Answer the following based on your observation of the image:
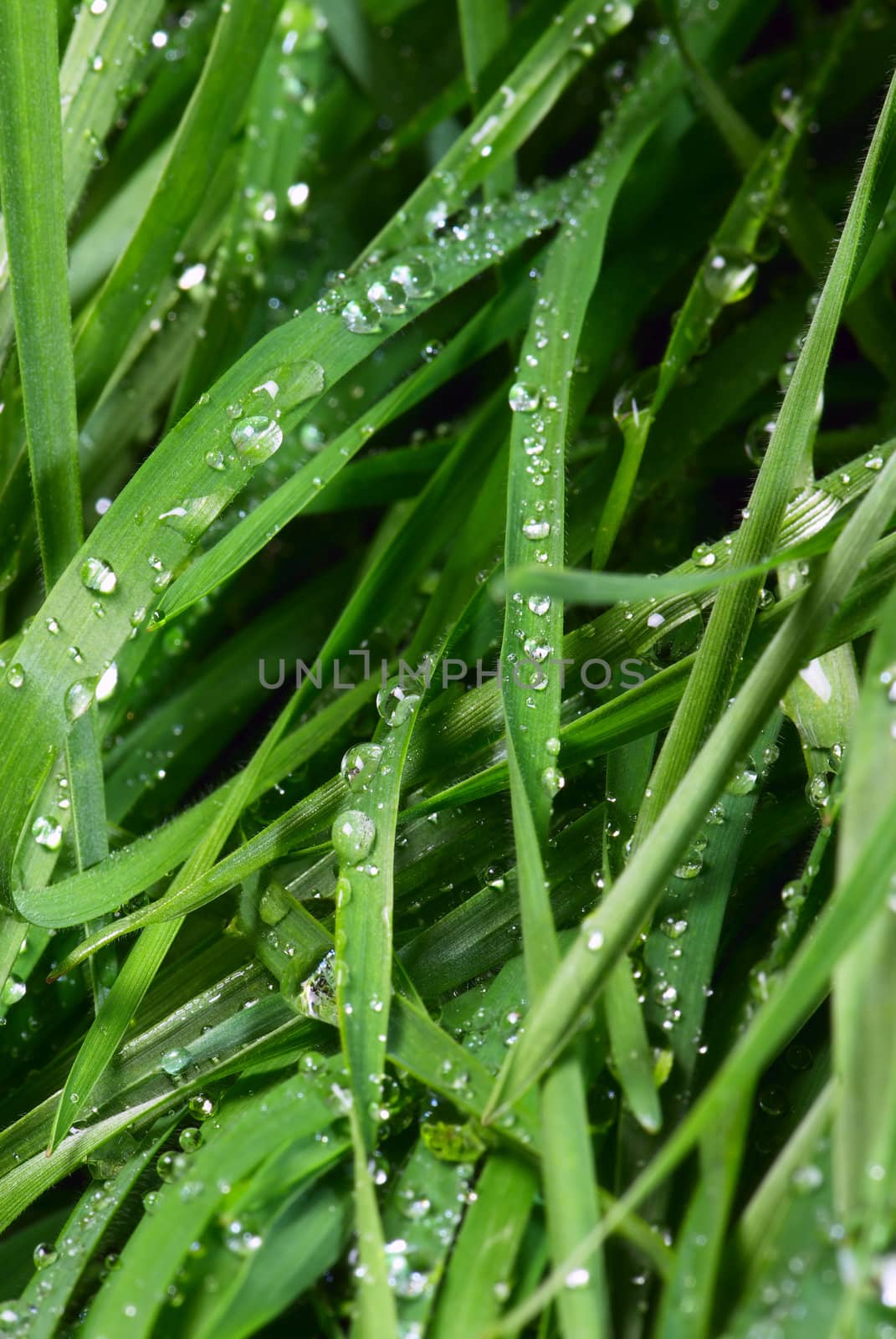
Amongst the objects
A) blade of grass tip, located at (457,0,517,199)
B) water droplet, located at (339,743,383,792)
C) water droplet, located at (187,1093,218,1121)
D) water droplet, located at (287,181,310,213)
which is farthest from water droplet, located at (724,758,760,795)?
water droplet, located at (287,181,310,213)

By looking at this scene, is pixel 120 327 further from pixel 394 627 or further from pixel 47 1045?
pixel 47 1045

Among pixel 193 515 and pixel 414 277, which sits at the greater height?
pixel 414 277

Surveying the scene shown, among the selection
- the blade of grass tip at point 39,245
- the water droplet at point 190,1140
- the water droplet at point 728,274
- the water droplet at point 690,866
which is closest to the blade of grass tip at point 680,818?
the water droplet at point 690,866

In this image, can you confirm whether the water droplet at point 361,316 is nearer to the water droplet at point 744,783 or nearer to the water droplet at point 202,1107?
the water droplet at point 744,783

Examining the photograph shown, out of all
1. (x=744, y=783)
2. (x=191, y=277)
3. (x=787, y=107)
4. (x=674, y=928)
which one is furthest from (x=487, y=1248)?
(x=787, y=107)

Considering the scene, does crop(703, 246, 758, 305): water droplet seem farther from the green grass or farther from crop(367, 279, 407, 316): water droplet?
crop(367, 279, 407, 316): water droplet

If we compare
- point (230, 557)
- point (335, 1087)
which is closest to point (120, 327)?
Result: point (230, 557)

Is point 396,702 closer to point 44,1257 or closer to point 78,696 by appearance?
point 78,696
